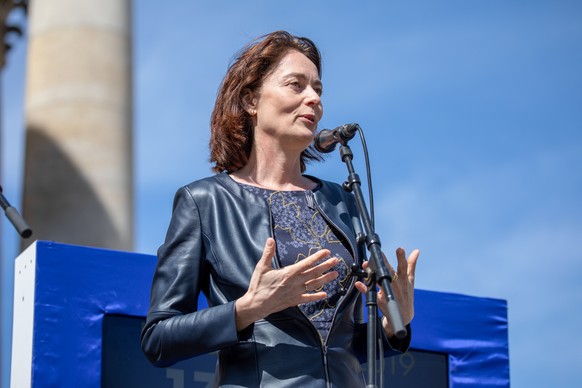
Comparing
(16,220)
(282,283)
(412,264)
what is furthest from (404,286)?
(16,220)

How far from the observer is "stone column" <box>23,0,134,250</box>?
11321mm

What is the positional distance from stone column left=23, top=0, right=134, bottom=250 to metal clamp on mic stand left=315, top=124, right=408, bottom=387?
778cm

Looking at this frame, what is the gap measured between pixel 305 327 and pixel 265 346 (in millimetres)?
134

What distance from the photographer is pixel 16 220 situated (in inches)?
145

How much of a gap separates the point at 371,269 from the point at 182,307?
61cm

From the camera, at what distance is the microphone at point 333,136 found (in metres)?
3.62

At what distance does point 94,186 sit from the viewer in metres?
11.4

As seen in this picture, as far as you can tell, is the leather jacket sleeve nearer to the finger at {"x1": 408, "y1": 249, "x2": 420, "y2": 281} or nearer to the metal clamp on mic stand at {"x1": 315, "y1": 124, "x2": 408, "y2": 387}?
the metal clamp on mic stand at {"x1": 315, "y1": 124, "x2": 408, "y2": 387}

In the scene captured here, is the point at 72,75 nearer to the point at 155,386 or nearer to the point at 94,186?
the point at 94,186

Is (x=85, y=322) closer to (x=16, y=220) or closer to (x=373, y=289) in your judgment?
(x=16, y=220)

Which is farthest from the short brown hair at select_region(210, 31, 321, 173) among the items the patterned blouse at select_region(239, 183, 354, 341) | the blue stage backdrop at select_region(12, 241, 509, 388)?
the blue stage backdrop at select_region(12, 241, 509, 388)

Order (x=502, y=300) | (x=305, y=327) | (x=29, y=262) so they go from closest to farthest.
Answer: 1. (x=305, y=327)
2. (x=29, y=262)
3. (x=502, y=300)


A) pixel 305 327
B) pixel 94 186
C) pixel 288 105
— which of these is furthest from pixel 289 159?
pixel 94 186

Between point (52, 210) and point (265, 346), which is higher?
point (52, 210)
